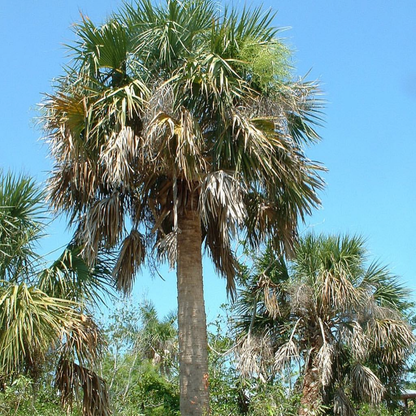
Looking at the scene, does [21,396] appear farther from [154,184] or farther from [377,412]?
[377,412]

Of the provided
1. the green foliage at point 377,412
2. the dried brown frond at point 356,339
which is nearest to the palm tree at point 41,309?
the dried brown frond at point 356,339

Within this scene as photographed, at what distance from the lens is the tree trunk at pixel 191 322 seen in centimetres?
742

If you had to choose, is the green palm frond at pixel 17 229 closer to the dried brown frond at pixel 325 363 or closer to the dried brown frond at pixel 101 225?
the dried brown frond at pixel 101 225

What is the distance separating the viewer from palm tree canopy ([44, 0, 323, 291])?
Answer: 7980 millimetres

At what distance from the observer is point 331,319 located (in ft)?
39.8

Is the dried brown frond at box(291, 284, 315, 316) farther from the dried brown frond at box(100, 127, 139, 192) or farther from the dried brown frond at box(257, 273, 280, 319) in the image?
the dried brown frond at box(100, 127, 139, 192)

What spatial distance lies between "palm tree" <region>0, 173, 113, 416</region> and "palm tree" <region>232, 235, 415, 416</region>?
167 inches

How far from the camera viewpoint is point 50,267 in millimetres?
8258

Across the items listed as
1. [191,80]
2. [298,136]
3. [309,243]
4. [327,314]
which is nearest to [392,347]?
[327,314]

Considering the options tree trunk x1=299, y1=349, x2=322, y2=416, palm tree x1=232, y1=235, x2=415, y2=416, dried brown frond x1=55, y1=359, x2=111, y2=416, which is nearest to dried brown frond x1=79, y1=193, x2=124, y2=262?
dried brown frond x1=55, y1=359, x2=111, y2=416

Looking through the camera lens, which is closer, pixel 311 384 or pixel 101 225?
pixel 101 225

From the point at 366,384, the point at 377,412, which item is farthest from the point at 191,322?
the point at 377,412

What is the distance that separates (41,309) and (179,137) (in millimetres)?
2634

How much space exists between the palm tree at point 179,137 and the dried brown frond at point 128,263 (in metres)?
0.01
